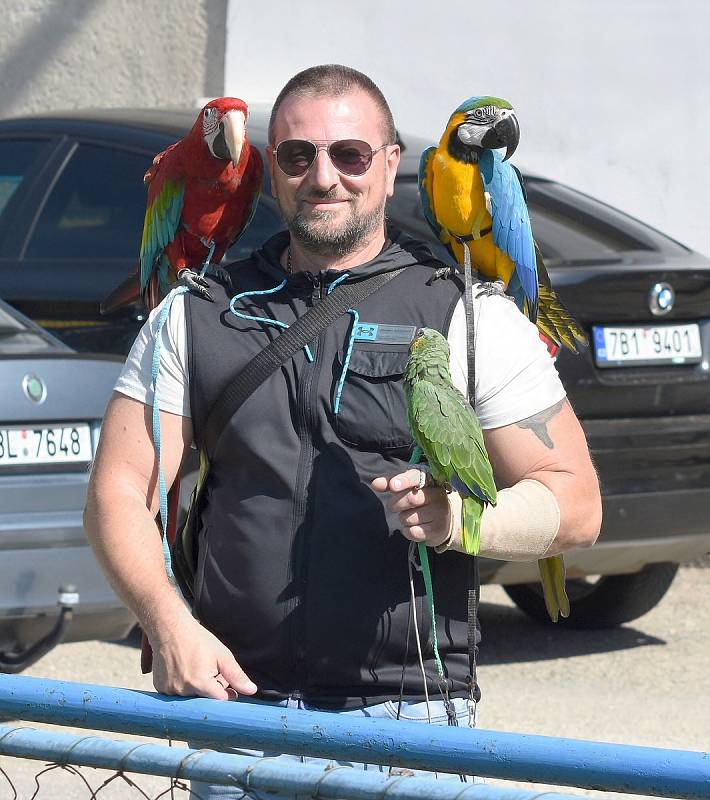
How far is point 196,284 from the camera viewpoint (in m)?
2.56

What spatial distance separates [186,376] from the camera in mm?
2449

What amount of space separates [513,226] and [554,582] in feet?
3.37

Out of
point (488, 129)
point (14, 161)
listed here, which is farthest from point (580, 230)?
point (14, 161)

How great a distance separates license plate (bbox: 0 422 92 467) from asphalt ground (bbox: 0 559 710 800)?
97cm

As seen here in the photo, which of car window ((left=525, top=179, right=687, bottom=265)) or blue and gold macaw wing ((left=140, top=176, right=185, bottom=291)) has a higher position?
car window ((left=525, top=179, right=687, bottom=265))

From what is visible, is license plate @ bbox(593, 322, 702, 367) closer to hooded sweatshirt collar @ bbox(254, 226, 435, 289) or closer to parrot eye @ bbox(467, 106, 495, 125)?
parrot eye @ bbox(467, 106, 495, 125)

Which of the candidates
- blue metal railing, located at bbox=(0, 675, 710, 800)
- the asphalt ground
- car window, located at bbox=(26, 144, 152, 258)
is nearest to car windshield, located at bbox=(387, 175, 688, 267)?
car window, located at bbox=(26, 144, 152, 258)

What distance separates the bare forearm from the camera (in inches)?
90.0

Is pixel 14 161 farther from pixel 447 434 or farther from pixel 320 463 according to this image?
pixel 447 434

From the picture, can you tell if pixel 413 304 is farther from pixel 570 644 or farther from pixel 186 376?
pixel 570 644

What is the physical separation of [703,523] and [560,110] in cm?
373

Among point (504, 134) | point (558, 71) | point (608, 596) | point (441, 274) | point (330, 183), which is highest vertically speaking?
point (558, 71)

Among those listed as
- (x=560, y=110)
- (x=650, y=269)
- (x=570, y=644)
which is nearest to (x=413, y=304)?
(x=650, y=269)

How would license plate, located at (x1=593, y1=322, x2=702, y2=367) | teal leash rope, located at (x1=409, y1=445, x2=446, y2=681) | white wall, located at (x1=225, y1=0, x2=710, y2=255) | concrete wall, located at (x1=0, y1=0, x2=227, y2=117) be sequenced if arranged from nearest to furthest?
teal leash rope, located at (x1=409, y1=445, x2=446, y2=681)
license plate, located at (x1=593, y1=322, x2=702, y2=367)
white wall, located at (x1=225, y1=0, x2=710, y2=255)
concrete wall, located at (x1=0, y1=0, x2=227, y2=117)
